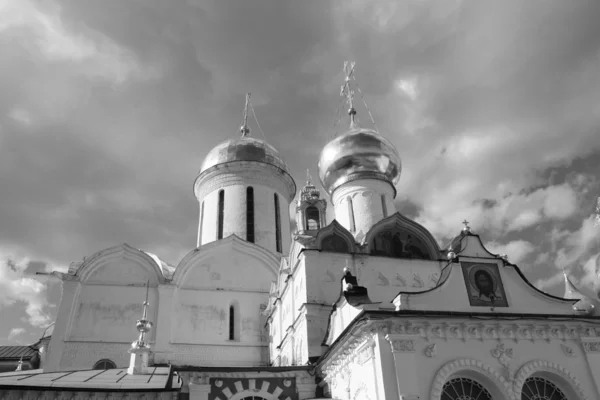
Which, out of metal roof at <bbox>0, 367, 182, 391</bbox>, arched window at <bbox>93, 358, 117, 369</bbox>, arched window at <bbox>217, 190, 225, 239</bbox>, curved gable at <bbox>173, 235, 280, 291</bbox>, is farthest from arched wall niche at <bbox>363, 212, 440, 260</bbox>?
arched window at <bbox>93, 358, 117, 369</bbox>

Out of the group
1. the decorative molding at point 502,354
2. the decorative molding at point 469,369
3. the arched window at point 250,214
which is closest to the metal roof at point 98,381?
the decorative molding at point 469,369

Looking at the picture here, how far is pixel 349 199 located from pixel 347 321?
7.11 metres

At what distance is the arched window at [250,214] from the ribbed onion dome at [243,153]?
1.42 metres

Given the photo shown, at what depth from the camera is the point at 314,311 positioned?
11641mm

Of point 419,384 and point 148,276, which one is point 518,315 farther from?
point 148,276

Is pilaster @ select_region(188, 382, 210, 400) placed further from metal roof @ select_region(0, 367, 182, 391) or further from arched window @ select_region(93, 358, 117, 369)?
arched window @ select_region(93, 358, 117, 369)

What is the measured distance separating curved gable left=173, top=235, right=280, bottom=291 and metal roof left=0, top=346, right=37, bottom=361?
8340 mm

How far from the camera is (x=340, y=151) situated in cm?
1675

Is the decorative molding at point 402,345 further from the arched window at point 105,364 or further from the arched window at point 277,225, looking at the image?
the arched window at point 277,225

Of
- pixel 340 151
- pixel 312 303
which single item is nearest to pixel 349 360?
pixel 312 303

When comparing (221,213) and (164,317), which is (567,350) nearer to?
(164,317)

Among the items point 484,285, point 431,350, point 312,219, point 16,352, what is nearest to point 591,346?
point 484,285

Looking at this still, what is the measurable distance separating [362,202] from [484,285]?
6.65 metres

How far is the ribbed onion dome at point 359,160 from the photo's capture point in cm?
1639
